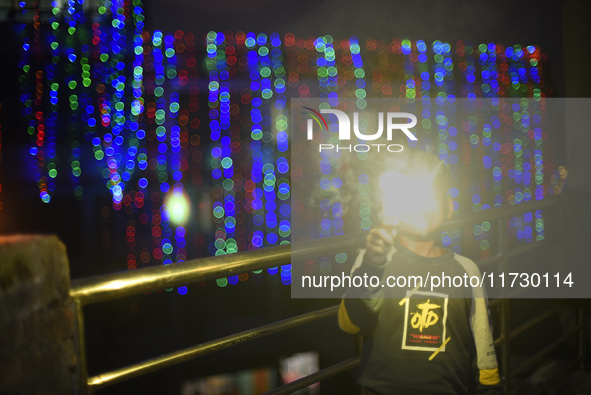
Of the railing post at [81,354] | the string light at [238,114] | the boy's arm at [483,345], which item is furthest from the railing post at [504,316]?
the string light at [238,114]

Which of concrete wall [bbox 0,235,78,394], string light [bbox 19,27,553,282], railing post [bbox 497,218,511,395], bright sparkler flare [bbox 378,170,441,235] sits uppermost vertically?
string light [bbox 19,27,553,282]

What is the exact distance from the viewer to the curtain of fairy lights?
6.89 meters

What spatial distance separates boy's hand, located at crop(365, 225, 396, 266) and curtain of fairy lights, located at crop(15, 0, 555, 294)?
5219 mm

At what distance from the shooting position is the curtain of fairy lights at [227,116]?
6.89 m

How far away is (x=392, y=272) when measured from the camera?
1571mm

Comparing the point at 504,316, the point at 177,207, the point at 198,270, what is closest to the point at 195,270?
the point at 198,270

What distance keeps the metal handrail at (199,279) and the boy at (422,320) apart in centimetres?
16

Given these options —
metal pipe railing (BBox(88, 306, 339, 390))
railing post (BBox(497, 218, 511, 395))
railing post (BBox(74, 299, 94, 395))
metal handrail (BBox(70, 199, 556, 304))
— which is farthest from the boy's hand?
railing post (BBox(497, 218, 511, 395))

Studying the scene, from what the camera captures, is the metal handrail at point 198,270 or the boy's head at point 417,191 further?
the boy's head at point 417,191

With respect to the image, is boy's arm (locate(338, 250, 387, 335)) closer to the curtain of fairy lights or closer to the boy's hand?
the boy's hand

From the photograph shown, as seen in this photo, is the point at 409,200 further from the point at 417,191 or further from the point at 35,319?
the point at 35,319

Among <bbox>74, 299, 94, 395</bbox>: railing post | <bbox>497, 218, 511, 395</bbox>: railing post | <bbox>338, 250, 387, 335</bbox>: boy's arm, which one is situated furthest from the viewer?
<bbox>497, 218, 511, 395</bbox>: railing post

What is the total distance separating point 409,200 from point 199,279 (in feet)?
2.46

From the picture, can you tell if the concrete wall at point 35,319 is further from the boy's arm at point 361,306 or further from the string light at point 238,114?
the string light at point 238,114
